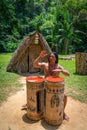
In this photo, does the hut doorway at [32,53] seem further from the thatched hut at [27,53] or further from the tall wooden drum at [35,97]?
the tall wooden drum at [35,97]

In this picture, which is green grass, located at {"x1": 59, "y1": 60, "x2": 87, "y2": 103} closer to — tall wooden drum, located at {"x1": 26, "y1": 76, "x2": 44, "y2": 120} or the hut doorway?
tall wooden drum, located at {"x1": 26, "y1": 76, "x2": 44, "y2": 120}

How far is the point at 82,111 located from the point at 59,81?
6.05ft

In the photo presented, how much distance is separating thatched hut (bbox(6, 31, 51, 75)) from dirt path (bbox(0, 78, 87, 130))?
175 inches

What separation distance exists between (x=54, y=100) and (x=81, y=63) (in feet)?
22.3

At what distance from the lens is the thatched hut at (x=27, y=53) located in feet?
36.7

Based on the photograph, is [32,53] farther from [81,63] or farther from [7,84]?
[7,84]

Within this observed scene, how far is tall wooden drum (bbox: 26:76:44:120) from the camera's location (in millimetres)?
5129

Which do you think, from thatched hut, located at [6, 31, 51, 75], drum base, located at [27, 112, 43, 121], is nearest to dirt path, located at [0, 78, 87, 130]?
drum base, located at [27, 112, 43, 121]

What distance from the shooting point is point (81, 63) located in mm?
11352

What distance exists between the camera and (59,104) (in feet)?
16.3

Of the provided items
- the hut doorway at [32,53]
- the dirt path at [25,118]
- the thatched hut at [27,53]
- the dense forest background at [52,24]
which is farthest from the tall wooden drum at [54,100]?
the dense forest background at [52,24]

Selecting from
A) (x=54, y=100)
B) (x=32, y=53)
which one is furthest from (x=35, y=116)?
(x=32, y=53)

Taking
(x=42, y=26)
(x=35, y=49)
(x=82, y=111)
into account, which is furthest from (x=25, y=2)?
(x=82, y=111)

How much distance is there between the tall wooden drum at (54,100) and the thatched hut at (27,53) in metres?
6.36
